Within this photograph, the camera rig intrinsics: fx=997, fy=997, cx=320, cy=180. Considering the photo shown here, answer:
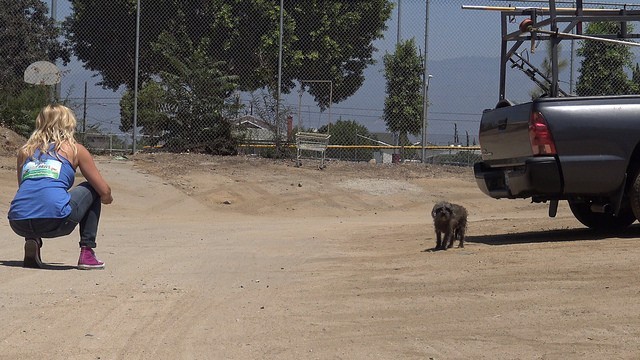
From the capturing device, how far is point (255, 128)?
23.8m

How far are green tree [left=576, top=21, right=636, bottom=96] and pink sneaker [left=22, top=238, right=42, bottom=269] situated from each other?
18.1 meters

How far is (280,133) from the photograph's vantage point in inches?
924

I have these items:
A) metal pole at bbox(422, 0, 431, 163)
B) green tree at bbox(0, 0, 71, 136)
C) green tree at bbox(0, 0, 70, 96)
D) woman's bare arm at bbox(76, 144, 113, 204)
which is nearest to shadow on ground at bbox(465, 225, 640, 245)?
woman's bare arm at bbox(76, 144, 113, 204)

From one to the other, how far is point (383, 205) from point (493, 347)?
14.4 m

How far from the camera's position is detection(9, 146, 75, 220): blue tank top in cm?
862

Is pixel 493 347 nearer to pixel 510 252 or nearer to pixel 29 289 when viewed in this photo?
pixel 29 289

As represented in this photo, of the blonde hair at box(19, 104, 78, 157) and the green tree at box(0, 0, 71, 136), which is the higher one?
the green tree at box(0, 0, 71, 136)

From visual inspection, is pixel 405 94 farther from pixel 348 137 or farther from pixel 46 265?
pixel 46 265

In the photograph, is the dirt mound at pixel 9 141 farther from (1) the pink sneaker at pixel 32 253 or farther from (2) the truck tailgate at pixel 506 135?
(1) the pink sneaker at pixel 32 253

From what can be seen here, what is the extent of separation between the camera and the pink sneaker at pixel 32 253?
8.84 metres

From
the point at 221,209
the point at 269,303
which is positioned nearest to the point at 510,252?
the point at 269,303

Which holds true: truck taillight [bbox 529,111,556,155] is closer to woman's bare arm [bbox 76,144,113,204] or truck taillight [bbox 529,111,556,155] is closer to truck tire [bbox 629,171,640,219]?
truck tire [bbox 629,171,640,219]

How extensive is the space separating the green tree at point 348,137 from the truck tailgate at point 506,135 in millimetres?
12193

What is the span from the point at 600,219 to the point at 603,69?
40.7 feet
